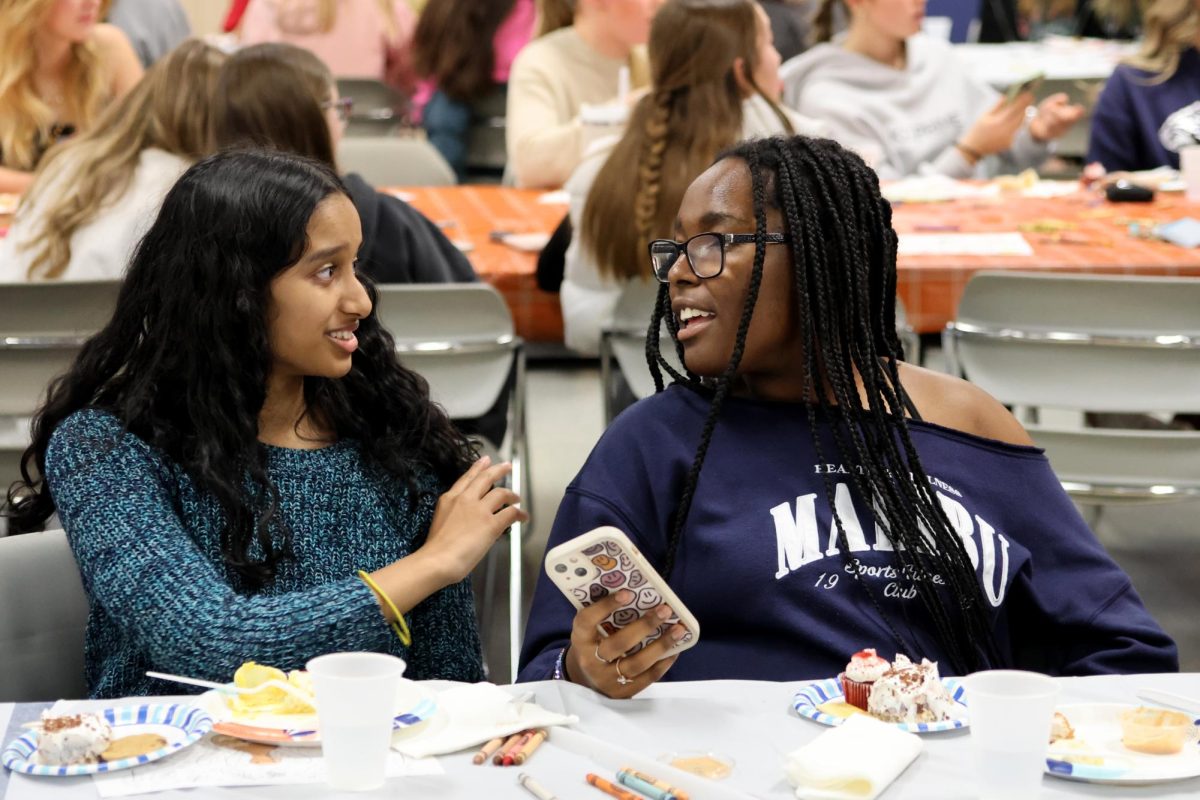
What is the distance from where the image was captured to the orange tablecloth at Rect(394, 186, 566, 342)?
390 cm

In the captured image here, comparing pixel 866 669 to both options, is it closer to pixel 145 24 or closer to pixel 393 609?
pixel 393 609

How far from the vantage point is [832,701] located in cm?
150

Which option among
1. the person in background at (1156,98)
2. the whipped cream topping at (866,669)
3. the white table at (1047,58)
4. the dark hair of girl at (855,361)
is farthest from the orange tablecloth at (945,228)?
the white table at (1047,58)

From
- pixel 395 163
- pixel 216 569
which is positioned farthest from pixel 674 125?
pixel 395 163

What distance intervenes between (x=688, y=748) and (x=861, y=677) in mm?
191

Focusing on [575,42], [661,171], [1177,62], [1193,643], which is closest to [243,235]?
[661,171]

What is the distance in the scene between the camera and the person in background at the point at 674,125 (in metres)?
3.40

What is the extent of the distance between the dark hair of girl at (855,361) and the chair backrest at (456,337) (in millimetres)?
1276

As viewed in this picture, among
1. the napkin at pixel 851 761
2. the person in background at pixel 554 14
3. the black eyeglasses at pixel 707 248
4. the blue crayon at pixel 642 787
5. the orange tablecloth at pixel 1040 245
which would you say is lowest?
the orange tablecloth at pixel 1040 245

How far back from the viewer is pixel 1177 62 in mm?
5176

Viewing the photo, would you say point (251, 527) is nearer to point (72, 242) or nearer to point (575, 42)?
point (72, 242)

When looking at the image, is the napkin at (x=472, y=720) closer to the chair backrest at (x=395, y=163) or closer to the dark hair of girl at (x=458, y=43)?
the chair backrest at (x=395, y=163)

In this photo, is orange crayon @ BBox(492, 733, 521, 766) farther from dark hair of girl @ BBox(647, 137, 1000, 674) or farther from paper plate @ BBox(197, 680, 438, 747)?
dark hair of girl @ BBox(647, 137, 1000, 674)

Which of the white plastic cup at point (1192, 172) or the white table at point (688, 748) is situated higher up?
the white table at point (688, 748)
